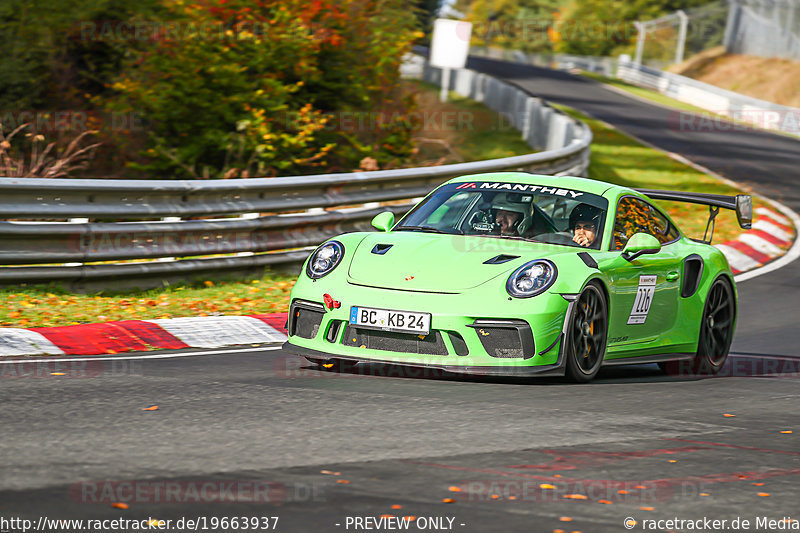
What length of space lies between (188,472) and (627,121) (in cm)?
3034

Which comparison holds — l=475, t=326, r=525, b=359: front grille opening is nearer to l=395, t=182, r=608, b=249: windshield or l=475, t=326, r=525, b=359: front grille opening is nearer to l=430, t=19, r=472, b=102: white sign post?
l=395, t=182, r=608, b=249: windshield

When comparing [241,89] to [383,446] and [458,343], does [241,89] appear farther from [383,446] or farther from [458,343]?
[383,446]

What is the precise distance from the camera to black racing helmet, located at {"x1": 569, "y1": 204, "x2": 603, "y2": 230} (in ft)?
26.9

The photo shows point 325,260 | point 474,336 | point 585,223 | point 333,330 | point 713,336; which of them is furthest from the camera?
point 713,336

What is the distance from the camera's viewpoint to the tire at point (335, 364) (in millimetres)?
7637

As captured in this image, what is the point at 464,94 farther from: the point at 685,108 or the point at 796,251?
the point at 796,251

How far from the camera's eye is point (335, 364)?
7.83 meters

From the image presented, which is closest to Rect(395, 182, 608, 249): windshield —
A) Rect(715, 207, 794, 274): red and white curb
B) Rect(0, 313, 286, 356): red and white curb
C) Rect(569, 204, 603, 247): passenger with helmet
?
Rect(569, 204, 603, 247): passenger with helmet

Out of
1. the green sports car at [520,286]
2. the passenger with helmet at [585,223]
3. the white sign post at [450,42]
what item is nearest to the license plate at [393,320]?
the green sports car at [520,286]

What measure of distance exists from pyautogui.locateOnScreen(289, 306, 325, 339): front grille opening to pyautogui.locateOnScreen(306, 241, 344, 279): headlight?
24 cm

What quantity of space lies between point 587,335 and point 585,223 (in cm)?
98

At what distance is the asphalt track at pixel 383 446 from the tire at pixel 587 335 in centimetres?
16

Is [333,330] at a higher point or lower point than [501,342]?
lower

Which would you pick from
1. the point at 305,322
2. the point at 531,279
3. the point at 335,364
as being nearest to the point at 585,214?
the point at 531,279
